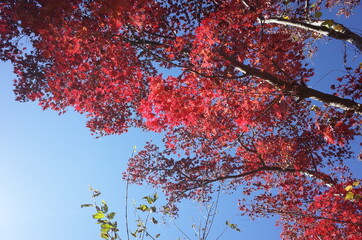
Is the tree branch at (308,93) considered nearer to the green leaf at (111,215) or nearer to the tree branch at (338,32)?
the tree branch at (338,32)

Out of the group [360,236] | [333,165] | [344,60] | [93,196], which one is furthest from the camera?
[333,165]

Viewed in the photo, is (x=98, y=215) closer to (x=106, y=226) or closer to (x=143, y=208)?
(x=106, y=226)

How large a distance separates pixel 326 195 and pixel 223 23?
782 cm

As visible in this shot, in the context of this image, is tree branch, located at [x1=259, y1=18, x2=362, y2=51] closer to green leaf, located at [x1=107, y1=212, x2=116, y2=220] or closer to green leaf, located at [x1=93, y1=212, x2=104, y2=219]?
green leaf, located at [x1=107, y1=212, x2=116, y2=220]

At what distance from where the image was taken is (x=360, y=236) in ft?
28.9

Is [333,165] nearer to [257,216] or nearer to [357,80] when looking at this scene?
[257,216]

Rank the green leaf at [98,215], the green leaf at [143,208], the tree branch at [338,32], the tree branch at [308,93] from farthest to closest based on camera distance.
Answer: the tree branch at [338,32] < the tree branch at [308,93] < the green leaf at [143,208] < the green leaf at [98,215]

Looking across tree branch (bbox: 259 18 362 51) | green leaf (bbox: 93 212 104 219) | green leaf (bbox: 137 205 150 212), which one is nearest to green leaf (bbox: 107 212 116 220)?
green leaf (bbox: 93 212 104 219)

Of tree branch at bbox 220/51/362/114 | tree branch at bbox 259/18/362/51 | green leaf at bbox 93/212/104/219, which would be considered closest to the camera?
green leaf at bbox 93/212/104/219

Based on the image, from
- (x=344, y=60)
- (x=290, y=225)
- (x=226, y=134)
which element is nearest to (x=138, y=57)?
(x=226, y=134)

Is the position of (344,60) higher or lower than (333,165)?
lower

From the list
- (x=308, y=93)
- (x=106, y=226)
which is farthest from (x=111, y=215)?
(x=308, y=93)

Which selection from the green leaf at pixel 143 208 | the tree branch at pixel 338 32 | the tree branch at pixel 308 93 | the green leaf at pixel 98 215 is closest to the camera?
the green leaf at pixel 98 215

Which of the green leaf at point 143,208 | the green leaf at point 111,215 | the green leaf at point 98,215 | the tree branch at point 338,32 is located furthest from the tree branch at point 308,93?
the green leaf at point 98,215
